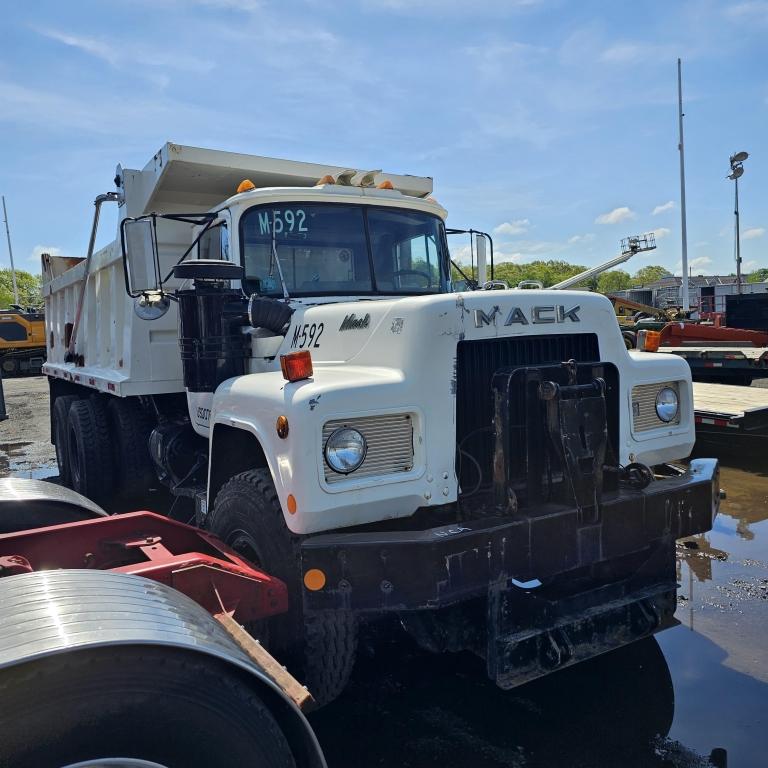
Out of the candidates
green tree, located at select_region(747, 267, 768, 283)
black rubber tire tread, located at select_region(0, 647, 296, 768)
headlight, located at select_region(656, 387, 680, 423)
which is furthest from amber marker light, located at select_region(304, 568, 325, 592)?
green tree, located at select_region(747, 267, 768, 283)

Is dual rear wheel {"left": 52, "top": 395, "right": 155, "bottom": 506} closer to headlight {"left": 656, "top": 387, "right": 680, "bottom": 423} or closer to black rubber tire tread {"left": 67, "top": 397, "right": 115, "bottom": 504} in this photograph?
black rubber tire tread {"left": 67, "top": 397, "right": 115, "bottom": 504}

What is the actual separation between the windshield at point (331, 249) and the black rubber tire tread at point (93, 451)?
11.0 feet

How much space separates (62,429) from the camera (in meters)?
7.77

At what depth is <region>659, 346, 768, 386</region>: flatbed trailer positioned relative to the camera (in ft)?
31.7

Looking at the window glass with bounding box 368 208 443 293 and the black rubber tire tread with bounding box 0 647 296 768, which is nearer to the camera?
the black rubber tire tread with bounding box 0 647 296 768

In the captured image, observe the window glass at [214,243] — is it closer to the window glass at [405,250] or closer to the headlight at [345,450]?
the window glass at [405,250]

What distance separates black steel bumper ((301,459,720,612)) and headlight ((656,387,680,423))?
0.62 meters

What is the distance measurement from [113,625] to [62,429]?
6.64m

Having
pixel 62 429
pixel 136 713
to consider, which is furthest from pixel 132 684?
pixel 62 429

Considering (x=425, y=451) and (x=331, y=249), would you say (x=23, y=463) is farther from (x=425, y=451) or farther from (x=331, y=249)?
(x=425, y=451)

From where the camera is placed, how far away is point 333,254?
4.45 meters

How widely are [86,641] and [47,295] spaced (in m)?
8.42

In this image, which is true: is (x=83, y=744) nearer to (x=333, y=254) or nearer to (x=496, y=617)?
(x=496, y=617)

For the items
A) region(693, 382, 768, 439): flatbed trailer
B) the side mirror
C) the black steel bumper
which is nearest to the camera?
the black steel bumper
